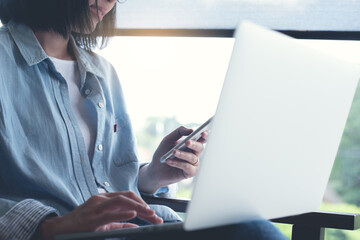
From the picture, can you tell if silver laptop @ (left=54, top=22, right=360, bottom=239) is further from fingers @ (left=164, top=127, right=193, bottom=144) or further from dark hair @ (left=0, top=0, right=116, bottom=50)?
dark hair @ (left=0, top=0, right=116, bottom=50)

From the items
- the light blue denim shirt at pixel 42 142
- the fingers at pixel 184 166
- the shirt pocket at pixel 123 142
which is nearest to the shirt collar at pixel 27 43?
the light blue denim shirt at pixel 42 142

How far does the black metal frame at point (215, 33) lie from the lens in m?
1.31

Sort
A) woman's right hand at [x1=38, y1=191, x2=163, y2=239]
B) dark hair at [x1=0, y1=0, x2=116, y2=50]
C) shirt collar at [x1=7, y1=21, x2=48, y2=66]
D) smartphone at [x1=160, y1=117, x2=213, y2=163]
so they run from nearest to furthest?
woman's right hand at [x1=38, y1=191, x2=163, y2=239]
smartphone at [x1=160, y1=117, x2=213, y2=163]
shirt collar at [x1=7, y1=21, x2=48, y2=66]
dark hair at [x1=0, y1=0, x2=116, y2=50]

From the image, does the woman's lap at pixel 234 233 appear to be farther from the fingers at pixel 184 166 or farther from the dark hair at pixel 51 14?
the dark hair at pixel 51 14

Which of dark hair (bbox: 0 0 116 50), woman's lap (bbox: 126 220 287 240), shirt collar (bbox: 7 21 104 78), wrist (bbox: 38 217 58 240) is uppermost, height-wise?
dark hair (bbox: 0 0 116 50)

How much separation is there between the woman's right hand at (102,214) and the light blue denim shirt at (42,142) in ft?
0.24

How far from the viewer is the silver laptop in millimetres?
506

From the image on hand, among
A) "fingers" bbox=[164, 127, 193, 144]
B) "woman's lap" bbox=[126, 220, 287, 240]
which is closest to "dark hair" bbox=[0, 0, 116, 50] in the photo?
"fingers" bbox=[164, 127, 193, 144]

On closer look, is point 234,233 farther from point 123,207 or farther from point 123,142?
point 123,142

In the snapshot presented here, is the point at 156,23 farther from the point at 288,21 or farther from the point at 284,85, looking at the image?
the point at 284,85

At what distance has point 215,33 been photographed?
1.38 meters

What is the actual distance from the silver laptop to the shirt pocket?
1.86 feet

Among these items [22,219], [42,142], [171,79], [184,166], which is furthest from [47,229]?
[171,79]

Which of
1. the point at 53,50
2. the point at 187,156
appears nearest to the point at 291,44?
the point at 187,156
